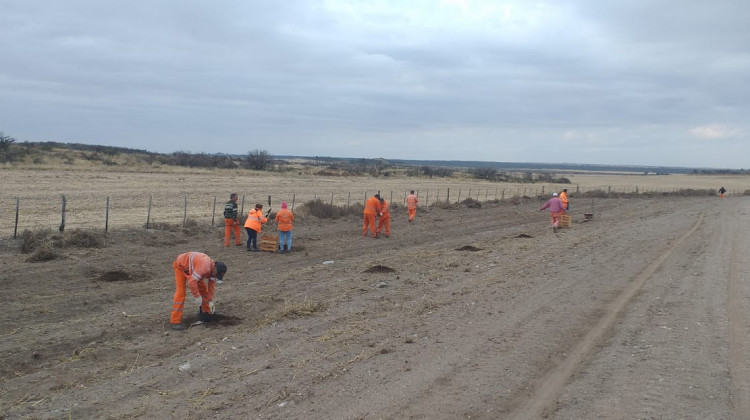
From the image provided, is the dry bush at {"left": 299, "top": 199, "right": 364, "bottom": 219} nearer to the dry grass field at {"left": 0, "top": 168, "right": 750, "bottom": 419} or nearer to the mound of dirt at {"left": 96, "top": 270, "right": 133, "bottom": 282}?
the dry grass field at {"left": 0, "top": 168, "right": 750, "bottom": 419}

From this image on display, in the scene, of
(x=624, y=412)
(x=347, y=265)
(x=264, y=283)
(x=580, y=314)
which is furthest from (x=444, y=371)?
(x=347, y=265)

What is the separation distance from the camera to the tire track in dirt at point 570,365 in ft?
19.8

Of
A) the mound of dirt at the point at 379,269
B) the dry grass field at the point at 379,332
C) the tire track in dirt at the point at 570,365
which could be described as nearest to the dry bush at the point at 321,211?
the dry grass field at the point at 379,332

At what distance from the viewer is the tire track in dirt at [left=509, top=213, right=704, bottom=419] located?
6.03 metres

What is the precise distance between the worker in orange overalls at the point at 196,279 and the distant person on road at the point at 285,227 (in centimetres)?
738

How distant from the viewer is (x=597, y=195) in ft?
188

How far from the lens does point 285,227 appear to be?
16984mm

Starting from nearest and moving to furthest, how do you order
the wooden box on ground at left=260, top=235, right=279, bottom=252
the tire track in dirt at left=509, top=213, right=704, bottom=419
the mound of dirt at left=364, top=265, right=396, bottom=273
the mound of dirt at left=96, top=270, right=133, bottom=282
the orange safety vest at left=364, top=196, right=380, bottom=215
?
1. the tire track in dirt at left=509, top=213, right=704, bottom=419
2. the mound of dirt at left=96, top=270, right=133, bottom=282
3. the mound of dirt at left=364, top=265, right=396, bottom=273
4. the wooden box on ground at left=260, top=235, right=279, bottom=252
5. the orange safety vest at left=364, top=196, right=380, bottom=215

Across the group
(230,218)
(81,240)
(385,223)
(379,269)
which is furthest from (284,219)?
Answer: (81,240)

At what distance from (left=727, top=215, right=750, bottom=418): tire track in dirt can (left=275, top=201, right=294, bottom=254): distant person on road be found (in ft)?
34.5

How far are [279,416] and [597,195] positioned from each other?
55817 mm

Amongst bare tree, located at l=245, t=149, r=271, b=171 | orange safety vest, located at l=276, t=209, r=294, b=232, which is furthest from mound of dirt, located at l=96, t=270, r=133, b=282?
bare tree, located at l=245, t=149, r=271, b=171

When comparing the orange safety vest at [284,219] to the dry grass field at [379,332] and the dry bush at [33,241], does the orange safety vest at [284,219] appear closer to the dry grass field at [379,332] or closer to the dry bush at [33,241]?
the dry grass field at [379,332]

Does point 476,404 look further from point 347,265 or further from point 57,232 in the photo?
point 57,232
